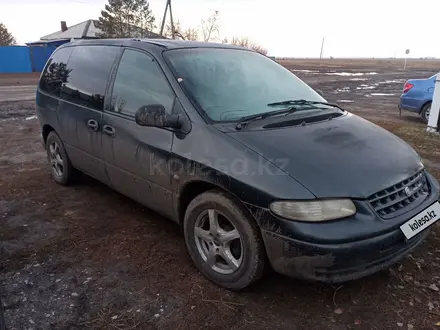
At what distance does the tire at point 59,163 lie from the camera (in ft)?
15.1

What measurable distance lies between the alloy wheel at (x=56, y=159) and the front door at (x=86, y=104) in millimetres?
378

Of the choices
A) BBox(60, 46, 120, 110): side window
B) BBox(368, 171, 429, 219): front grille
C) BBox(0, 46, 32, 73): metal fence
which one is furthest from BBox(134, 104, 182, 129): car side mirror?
BBox(0, 46, 32, 73): metal fence

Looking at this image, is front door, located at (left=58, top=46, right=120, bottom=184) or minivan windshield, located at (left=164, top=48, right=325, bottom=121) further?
front door, located at (left=58, top=46, right=120, bottom=184)

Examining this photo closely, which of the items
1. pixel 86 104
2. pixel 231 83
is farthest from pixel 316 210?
pixel 86 104

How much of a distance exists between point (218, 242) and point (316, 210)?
0.82 m

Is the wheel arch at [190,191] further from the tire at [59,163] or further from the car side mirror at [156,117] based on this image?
the tire at [59,163]

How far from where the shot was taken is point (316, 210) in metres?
2.29

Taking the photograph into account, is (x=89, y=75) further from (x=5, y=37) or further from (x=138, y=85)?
(x=5, y=37)

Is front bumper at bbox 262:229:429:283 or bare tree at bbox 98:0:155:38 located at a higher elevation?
bare tree at bbox 98:0:155:38

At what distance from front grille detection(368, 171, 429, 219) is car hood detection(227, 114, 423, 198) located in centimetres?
5

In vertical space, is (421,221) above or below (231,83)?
below

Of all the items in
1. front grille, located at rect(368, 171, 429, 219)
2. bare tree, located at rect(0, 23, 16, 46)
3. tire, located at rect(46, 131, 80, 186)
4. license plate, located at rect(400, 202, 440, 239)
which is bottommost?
tire, located at rect(46, 131, 80, 186)

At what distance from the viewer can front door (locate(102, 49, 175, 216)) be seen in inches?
121

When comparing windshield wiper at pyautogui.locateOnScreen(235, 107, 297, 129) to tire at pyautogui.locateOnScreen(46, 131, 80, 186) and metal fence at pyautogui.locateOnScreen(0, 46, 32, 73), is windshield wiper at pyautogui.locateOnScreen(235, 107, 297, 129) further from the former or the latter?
metal fence at pyautogui.locateOnScreen(0, 46, 32, 73)
